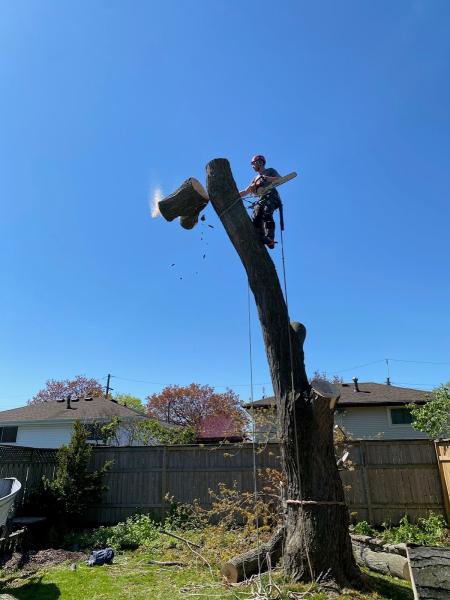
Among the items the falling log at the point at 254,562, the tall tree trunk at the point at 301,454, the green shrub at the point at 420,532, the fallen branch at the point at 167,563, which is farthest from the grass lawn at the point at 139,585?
the green shrub at the point at 420,532

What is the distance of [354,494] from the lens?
9094mm

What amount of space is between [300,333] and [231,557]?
9.78 ft

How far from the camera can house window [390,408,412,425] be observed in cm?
1748

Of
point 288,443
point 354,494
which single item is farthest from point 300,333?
point 354,494

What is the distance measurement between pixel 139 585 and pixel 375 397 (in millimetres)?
14309

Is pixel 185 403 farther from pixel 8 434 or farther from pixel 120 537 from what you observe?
pixel 120 537

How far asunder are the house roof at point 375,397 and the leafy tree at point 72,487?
7.51m

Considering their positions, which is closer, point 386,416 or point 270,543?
point 270,543

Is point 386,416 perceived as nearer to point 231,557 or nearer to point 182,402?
point 231,557

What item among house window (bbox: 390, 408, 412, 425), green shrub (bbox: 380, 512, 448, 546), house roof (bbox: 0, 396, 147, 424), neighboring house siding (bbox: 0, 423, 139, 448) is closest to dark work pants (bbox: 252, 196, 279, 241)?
green shrub (bbox: 380, 512, 448, 546)

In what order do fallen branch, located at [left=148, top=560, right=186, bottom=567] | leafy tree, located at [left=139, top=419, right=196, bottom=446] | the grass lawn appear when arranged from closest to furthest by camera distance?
the grass lawn
fallen branch, located at [left=148, top=560, right=186, bottom=567]
leafy tree, located at [left=139, top=419, right=196, bottom=446]

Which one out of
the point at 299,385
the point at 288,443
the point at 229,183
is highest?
the point at 229,183

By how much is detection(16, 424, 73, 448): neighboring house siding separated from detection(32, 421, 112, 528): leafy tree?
9465 millimetres

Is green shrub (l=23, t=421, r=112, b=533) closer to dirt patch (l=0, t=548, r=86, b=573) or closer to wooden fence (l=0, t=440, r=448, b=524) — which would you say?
wooden fence (l=0, t=440, r=448, b=524)
